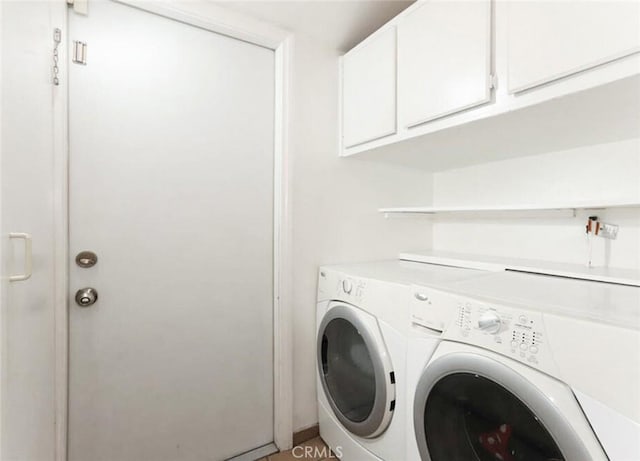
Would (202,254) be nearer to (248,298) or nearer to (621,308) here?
(248,298)

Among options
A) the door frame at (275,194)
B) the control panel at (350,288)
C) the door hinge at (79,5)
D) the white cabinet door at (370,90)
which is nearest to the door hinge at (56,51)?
the door frame at (275,194)

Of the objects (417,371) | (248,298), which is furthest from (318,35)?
(417,371)

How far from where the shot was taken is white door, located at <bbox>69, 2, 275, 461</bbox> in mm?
1214

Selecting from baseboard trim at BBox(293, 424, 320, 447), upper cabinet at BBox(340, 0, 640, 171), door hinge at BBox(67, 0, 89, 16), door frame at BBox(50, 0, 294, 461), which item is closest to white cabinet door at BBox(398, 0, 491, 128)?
upper cabinet at BBox(340, 0, 640, 171)

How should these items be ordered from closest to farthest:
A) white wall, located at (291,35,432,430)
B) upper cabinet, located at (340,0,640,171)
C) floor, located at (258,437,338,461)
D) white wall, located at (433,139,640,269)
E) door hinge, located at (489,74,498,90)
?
upper cabinet, located at (340,0,640,171)
door hinge, located at (489,74,498,90)
white wall, located at (433,139,640,269)
floor, located at (258,437,338,461)
white wall, located at (291,35,432,430)

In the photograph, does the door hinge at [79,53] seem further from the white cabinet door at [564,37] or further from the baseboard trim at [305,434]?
the baseboard trim at [305,434]

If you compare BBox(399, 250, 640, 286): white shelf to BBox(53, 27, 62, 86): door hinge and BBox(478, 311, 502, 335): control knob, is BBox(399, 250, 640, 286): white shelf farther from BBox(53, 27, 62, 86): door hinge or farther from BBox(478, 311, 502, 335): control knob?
BBox(53, 27, 62, 86): door hinge

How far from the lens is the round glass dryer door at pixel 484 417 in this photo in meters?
0.68

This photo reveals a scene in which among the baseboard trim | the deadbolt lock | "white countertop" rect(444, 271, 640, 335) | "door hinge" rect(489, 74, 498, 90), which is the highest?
"door hinge" rect(489, 74, 498, 90)

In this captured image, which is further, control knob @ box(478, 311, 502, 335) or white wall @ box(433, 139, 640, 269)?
white wall @ box(433, 139, 640, 269)

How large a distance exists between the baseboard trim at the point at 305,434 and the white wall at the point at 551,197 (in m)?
1.37

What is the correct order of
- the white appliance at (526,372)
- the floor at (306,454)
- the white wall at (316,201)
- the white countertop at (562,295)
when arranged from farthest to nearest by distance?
1. the white wall at (316,201)
2. the floor at (306,454)
3. the white countertop at (562,295)
4. the white appliance at (526,372)

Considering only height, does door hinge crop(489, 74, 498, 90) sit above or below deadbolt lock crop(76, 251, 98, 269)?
above

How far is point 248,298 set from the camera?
1.56 m
